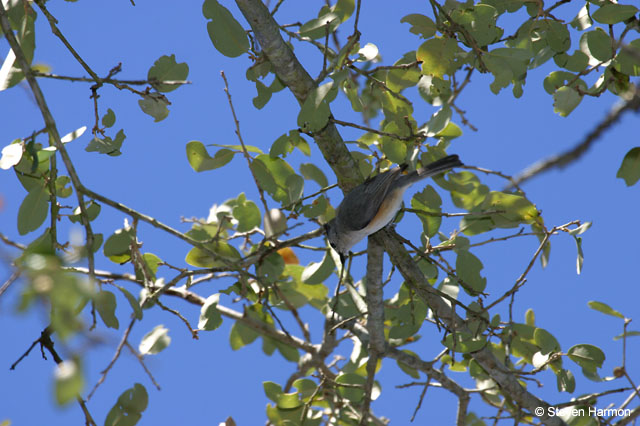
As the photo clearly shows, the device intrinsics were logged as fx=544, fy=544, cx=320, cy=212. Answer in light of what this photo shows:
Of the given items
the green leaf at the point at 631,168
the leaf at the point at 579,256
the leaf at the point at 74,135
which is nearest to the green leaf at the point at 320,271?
the leaf at the point at 579,256

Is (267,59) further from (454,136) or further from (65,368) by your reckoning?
(65,368)

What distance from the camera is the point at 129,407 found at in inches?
77.5

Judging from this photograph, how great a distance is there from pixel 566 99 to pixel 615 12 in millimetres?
398

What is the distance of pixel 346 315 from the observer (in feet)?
8.64

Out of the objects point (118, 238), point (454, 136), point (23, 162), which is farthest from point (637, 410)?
point (23, 162)

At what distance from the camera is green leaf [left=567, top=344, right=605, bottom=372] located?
222 centimetres

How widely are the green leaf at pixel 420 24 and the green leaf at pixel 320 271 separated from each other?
3.37ft

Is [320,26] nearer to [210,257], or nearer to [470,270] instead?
[210,257]

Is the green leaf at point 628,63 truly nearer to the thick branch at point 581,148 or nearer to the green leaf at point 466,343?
the thick branch at point 581,148

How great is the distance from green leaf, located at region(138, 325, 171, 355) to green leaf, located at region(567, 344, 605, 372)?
1.72 m

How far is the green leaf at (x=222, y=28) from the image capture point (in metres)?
1.83

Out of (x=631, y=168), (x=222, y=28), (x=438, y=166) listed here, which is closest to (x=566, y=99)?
(x=631, y=168)

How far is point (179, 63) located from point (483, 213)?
1.28m

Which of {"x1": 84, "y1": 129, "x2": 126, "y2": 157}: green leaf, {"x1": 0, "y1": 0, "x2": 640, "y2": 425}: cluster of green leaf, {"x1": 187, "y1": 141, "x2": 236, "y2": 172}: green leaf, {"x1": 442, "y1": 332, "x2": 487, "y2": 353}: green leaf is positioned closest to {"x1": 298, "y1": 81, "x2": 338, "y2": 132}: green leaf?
{"x1": 0, "y1": 0, "x2": 640, "y2": 425}: cluster of green leaf
